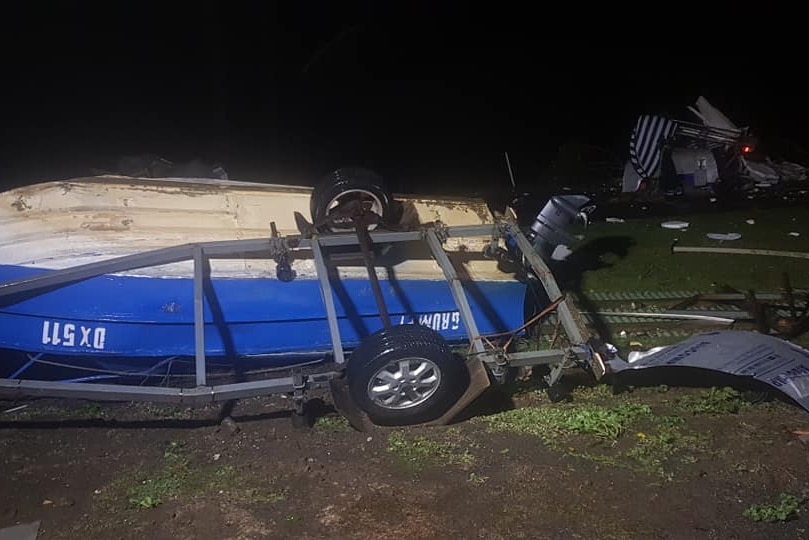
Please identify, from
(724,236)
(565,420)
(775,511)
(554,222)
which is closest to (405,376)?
(565,420)

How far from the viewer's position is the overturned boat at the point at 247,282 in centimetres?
514

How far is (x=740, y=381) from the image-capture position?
5.67 metres

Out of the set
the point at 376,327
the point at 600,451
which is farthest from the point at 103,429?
the point at 600,451

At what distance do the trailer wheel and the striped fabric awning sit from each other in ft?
30.3

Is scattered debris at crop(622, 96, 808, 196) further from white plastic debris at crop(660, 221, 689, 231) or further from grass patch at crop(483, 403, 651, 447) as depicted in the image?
grass patch at crop(483, 403, 651, 447)

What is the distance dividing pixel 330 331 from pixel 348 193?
49.2 inches

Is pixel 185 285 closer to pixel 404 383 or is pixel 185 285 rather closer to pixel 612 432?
pixel 404 383

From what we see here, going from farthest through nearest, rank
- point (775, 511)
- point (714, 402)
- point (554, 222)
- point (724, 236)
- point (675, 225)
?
point (675, 225)
point (724, 236)
point (554, 222)
point (714, 402)
point (775, 511)

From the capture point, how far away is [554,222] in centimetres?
654

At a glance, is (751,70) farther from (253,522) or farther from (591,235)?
(253,522)

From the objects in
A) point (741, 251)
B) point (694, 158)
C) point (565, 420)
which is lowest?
point (565, 420)

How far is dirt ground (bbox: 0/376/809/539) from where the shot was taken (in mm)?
4242

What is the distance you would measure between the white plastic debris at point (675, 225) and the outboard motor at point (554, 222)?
14.7 ft

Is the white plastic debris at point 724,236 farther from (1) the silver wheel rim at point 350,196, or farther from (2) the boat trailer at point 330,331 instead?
(1) the silver wheel rim at point 350,196
